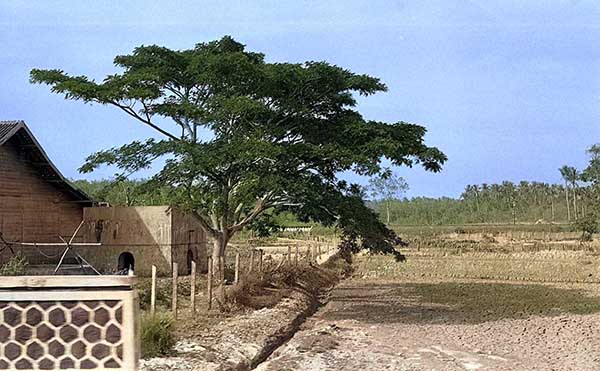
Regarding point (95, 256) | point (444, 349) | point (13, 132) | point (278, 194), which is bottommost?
point (444, 349)

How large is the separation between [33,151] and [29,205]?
5.12ft

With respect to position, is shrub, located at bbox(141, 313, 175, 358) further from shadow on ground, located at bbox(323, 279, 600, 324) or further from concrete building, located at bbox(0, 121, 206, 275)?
concrete building, located at bbox(0, 121, 206, 275)

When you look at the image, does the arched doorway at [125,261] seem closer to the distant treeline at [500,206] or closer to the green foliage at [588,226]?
the green foliage at [588,226]

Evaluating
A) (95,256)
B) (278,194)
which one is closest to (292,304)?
(278,194)

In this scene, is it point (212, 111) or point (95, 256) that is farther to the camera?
point (95, 256)

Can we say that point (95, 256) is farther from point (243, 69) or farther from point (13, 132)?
point (243, 69)

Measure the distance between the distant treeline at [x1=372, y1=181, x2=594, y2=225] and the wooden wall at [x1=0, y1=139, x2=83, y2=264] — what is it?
5765 cm

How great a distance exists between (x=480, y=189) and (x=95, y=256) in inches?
2745

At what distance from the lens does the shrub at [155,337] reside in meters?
10.9

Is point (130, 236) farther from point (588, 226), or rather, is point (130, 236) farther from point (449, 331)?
point (588, 226)

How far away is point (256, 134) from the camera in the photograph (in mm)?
17172

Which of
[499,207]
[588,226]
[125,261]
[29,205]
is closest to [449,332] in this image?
[125,261]

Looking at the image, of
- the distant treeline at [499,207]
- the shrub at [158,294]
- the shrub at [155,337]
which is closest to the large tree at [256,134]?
the shrub at [158,294]

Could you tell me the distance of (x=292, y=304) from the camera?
19.8 m
